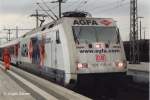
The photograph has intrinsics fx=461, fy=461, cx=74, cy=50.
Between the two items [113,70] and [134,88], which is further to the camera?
[134,88]

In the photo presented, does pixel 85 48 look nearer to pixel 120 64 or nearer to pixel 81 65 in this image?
pixel 81 65

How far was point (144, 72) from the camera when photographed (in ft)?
83.4

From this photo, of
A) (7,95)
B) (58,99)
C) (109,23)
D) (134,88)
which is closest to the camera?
(58,99)

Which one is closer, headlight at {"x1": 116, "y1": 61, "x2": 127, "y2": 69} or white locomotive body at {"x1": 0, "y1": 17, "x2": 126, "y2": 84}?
white locomotive body at {"x1": 0, "y1": 17, "x2": 126, "y2": 84}

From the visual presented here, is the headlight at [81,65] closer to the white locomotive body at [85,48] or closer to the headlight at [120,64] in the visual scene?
the white locomotive body at [85,48]

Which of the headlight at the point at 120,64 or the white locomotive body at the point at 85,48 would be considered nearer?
the white locomotive body at the point at 85,48

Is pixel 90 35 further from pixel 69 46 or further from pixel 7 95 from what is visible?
pixel 7 95

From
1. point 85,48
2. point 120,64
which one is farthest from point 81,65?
point 120,64

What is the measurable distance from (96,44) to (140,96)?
293 centimetres

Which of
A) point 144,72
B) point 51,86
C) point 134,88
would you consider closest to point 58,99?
point 51,86

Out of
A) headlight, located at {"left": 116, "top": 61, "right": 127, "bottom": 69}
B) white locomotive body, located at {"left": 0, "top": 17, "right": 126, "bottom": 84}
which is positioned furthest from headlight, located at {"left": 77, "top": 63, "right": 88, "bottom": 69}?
headlight, located at {"left": 116, "top": 61, "right": 127, "bottom": 69}

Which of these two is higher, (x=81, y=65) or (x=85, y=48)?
(x=85, y=48)

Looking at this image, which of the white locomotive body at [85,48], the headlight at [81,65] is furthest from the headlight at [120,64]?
the headlight at [81,65]

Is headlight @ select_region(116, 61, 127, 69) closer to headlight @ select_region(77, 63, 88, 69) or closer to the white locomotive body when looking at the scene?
the white locomotive body
